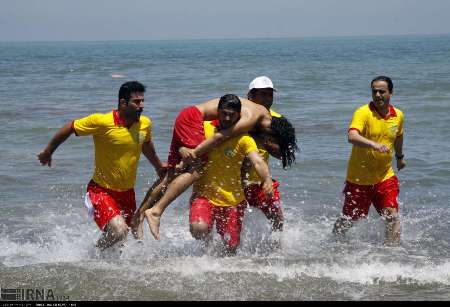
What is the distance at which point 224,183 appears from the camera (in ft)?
20.7

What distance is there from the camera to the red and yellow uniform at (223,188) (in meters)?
6.23


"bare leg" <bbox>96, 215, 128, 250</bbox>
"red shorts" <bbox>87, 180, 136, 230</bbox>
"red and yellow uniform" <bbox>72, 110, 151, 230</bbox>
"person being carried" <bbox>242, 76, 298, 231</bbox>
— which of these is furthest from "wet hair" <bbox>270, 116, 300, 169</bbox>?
"bare leg" <bbox>96, 215, 128, 250</bbox>

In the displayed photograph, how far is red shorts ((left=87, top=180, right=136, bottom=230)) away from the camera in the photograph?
21.1ft

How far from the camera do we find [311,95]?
938 inches

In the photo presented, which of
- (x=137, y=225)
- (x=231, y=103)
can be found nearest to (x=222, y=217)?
(x=137, y=225)

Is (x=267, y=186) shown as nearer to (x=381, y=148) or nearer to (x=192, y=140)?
(x=192, y=140)

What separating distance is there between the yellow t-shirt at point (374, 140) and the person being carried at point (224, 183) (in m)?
1.33

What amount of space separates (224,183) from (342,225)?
1.82 meters

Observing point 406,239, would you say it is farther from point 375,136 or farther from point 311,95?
point 311,95

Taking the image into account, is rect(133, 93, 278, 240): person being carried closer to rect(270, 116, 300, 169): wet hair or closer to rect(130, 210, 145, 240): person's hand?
rect(270, 116, 300, 169): wet hair

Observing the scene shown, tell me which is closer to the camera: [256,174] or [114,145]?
[114,145]

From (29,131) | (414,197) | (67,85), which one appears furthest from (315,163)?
(67,85)

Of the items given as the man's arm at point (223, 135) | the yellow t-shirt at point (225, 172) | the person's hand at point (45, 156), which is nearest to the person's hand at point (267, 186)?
the yellow t-shirt at point (225, 172)

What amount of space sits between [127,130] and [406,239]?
330 centimetres
